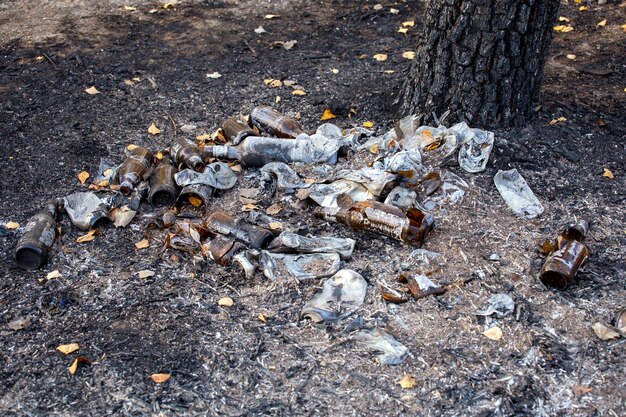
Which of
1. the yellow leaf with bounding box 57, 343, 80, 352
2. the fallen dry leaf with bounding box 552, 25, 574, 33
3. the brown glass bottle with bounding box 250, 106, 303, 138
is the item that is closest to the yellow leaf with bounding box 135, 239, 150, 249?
the yellow leaf with bounding box 57, 343, 80, 352

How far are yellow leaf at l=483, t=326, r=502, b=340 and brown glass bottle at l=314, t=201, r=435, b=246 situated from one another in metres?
0.71

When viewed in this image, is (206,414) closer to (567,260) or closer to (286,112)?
(567,260)

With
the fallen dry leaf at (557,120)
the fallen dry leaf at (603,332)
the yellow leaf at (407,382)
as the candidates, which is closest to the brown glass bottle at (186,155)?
the yellow leaf at (407,382)

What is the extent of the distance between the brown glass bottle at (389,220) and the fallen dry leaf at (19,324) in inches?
72.4

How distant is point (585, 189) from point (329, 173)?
166 centimetres

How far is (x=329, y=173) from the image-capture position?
470cm

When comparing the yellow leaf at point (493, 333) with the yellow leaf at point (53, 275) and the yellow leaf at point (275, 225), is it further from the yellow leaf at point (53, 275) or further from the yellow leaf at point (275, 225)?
the yellow leaf at point (53, 275)

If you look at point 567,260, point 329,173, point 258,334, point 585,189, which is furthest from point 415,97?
point 258,334

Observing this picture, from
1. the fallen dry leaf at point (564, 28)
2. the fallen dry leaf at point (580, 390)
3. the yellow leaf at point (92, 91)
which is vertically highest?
the yellow leaf at point (92, 91)

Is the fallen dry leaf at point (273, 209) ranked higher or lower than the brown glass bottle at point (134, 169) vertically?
lower

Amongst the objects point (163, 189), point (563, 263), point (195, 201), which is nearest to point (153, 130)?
point (163, 189)

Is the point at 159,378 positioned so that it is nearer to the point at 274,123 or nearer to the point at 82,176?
the point at 82,176

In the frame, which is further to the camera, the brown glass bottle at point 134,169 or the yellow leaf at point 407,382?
the brown glass bottle at point 134,169

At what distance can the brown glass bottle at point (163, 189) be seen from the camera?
4.55m
